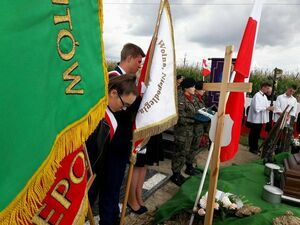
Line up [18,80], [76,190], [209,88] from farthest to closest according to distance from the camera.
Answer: [209,88] → [76,190] → [18,80]

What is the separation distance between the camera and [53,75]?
3.57ft

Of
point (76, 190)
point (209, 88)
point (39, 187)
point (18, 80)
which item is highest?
point (18, 80)

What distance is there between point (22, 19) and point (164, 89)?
2.00m

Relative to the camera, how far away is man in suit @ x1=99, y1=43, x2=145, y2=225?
9.14 feet

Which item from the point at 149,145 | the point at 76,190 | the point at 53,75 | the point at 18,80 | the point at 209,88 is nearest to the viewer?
the point at 18,80

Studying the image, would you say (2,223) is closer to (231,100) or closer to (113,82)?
(113,82)

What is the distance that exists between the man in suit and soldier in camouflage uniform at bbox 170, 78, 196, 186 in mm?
A: 2107

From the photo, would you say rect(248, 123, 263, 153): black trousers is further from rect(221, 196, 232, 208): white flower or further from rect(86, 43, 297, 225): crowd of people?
rect(221, 196, 232, 208): white flower

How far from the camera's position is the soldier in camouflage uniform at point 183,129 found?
5.07 meters

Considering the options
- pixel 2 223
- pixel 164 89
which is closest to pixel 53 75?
pixel 2 223

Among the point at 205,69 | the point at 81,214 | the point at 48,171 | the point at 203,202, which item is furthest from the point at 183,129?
the point at 205,69

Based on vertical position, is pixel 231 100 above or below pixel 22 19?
below

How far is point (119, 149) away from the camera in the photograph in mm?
2928

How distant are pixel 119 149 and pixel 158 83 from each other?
76cm
